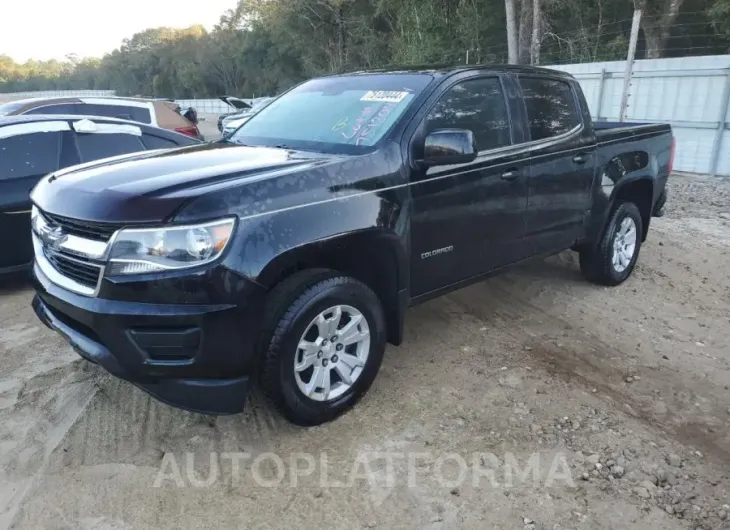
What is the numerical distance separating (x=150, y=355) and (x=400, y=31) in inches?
1407

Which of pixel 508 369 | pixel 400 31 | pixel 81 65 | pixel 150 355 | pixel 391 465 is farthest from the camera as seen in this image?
pixel 81 65

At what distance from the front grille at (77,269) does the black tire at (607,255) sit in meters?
3.99

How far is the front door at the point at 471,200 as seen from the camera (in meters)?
3.59

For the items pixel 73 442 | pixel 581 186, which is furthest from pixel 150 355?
pixel 581 186

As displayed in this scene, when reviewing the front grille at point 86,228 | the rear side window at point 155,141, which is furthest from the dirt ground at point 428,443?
the rear side window at point 155,141

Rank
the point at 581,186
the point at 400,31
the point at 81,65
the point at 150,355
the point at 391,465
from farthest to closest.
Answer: the point at 81,65, the point at 400,31, the point at 581,186, the point at 391,465, the point at 150,355

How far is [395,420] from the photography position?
3.29 meters

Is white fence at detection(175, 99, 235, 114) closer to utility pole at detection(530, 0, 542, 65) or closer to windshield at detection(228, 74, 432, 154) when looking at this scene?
utility pole at detection(530, 0, 542, 65)

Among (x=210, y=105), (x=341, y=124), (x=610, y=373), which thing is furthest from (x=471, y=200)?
(x=210, y=105)

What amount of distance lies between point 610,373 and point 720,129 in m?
9.16

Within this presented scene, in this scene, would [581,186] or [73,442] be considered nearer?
[73,442]

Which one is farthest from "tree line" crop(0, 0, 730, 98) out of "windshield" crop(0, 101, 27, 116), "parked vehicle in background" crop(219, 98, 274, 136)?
"windshield" crop(0, 101, 27, 116)

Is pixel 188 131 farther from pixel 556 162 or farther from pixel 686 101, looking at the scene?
pixel 686 101

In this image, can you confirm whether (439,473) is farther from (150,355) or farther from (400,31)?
(400,31)
